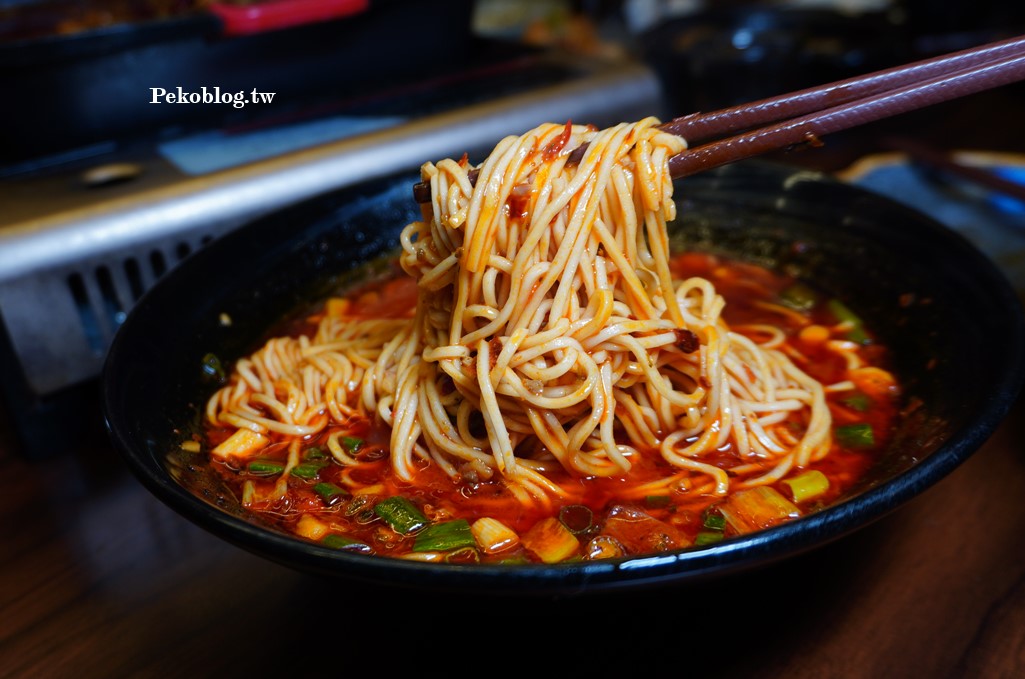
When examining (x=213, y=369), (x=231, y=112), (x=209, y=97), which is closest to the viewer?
(x=213, y=369)

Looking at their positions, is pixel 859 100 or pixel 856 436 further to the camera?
pixel 856 436

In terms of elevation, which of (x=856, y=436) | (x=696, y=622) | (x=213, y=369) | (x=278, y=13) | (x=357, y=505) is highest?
(x=278, y=13)

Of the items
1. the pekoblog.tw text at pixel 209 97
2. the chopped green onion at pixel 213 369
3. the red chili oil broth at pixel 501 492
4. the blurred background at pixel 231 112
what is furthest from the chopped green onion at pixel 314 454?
the pekoblog.tw text at pixel 209 97

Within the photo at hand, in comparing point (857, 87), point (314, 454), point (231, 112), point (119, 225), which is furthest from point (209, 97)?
point (857, 87)

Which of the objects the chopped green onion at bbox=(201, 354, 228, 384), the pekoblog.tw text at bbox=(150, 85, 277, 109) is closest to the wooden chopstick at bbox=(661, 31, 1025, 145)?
the chopped green onion at bbox=(201, 354, 228, 384)

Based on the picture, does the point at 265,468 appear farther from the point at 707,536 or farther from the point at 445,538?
the point at 707,536

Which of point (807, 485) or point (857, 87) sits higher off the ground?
point (857, 87)

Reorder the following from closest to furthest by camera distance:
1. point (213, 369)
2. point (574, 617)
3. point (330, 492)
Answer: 1. point (574, 617)
2. point (330, 492)
3. point (213, 369)

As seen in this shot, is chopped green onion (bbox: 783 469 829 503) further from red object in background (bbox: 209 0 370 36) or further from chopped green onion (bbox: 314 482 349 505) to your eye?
red object in background (bbox: 209 0 370 36)
